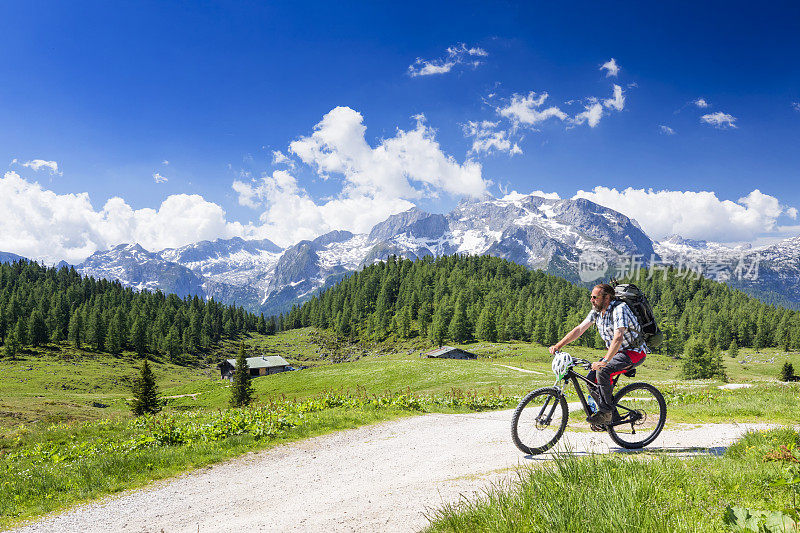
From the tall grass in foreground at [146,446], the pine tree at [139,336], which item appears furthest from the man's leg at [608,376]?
the pine tree at [139,336]

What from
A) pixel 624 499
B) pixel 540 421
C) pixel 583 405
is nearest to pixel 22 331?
pixel 540 421

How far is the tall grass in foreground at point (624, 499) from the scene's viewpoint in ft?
11.8

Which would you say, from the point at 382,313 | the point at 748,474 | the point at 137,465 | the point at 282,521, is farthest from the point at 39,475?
the point at 382,313

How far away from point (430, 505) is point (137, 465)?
28.2ft

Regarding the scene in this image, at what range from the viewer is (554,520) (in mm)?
3689

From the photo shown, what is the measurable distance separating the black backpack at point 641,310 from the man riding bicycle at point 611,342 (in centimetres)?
13

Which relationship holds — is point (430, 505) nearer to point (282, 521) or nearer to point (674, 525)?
point (282, 521)

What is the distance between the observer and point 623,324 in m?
7.60

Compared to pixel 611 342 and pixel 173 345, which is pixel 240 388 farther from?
pixel 173 345

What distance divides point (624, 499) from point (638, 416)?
18.9ft

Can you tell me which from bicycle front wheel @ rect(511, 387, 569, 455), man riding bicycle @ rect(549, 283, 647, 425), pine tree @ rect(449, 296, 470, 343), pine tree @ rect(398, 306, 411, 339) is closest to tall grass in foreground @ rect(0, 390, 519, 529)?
bicycle front wheel @ rect(511, 387, 569, 455)

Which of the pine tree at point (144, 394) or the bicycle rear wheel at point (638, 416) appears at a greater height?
the bicycle rear wheel at point (638, 416)

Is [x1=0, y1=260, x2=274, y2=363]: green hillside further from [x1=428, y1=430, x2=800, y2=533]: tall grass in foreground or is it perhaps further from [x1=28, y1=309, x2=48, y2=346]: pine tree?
[x1=428, y1=430, x2=800, y2=533]: tall grass in foreground

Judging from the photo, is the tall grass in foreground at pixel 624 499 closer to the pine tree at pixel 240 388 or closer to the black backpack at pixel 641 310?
the black backpack at pixel 641 310
